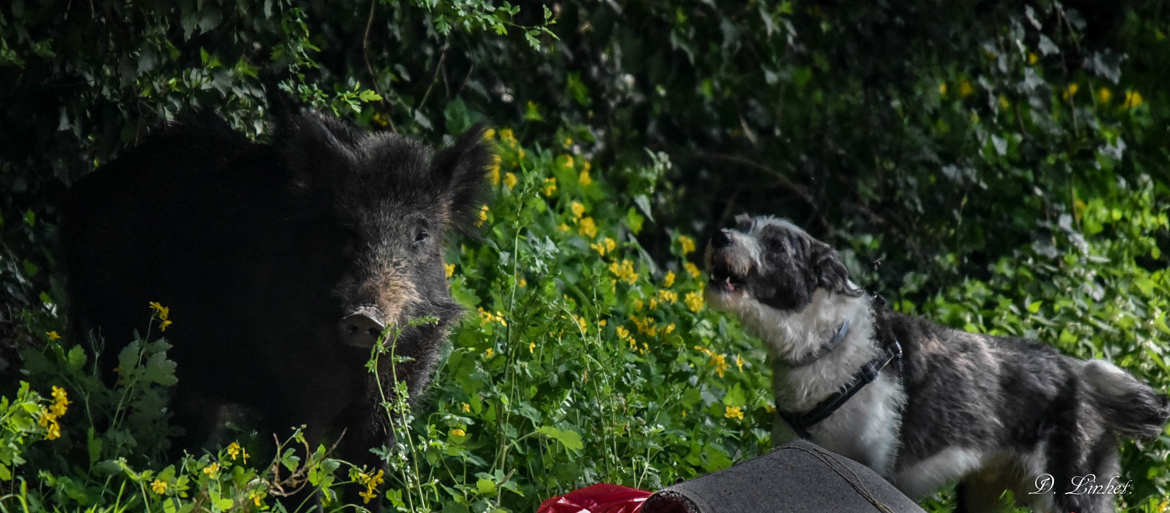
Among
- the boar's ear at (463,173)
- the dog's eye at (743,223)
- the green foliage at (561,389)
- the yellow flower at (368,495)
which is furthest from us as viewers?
the dog's eye at (743,223)

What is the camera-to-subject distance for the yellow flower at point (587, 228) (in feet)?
21.4

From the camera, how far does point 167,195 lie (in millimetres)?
4773

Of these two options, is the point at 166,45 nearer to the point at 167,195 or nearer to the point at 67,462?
the point at 167,195

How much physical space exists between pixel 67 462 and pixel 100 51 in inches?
67.9

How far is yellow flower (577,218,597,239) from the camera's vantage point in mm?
6520

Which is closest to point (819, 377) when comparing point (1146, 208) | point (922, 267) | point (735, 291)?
point (735, 291)

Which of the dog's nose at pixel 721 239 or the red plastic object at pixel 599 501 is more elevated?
the dog's nose at pixel 721 239

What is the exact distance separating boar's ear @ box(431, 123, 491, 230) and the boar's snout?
0.77m

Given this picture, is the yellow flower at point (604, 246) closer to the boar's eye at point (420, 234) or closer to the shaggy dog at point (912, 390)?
the shaggy dog at point (912, 390)

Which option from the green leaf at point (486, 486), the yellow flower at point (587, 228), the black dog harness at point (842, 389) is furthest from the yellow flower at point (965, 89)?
the green leaf at point (486, 486)

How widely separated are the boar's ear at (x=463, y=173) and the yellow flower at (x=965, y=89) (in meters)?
4.22

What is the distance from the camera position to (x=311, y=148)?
455 cm

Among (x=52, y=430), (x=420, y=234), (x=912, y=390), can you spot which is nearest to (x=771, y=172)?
(x=912, y=390)
